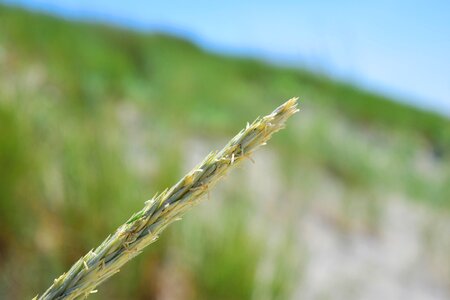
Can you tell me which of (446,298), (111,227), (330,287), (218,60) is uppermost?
(218,60)

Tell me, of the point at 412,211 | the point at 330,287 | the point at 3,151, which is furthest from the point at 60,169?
the point at 412,211

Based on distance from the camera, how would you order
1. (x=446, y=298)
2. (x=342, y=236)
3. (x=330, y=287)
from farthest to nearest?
1. (x=342, y=236)
2. (x=446, y=298)
3. (x=330, y=287)

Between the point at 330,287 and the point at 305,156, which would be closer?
the point at 330,287

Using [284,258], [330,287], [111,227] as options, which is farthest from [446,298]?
[111,227]

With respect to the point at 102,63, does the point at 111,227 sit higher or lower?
lower

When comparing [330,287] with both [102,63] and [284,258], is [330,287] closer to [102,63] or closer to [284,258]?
[284,258]

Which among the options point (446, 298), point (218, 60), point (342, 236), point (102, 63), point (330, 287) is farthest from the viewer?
point (218, 60)
